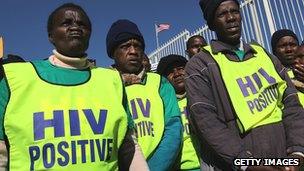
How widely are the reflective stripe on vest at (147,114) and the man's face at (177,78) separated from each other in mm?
622

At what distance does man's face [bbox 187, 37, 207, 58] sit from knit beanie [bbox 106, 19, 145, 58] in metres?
1.65

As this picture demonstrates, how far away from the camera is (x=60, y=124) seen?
2021 millimetres

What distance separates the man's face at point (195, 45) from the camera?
5.11m

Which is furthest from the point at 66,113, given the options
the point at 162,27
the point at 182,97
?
the point at 162,27

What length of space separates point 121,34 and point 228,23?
102 cm

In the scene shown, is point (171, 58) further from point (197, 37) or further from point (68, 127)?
point (68, 127)

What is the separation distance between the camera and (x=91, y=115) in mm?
2123

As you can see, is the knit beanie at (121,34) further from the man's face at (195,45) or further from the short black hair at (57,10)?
the man's face at (195,45)

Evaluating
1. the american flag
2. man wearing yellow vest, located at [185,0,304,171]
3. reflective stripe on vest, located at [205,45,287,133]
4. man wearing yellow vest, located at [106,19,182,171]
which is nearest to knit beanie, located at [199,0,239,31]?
man wearing yellow vest, located at [185,0,304,171]

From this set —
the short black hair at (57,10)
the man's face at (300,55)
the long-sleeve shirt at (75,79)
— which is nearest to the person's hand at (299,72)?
the man's face at (300,55)

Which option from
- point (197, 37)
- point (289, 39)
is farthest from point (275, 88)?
point (197, 37)

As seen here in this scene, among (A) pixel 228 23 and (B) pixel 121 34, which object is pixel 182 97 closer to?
(B) pixel 121 34

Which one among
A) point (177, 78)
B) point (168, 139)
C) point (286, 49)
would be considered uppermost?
point (286, 49)

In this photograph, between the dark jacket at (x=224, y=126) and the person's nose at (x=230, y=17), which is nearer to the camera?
the dark jacket at (x=224, y=126)
